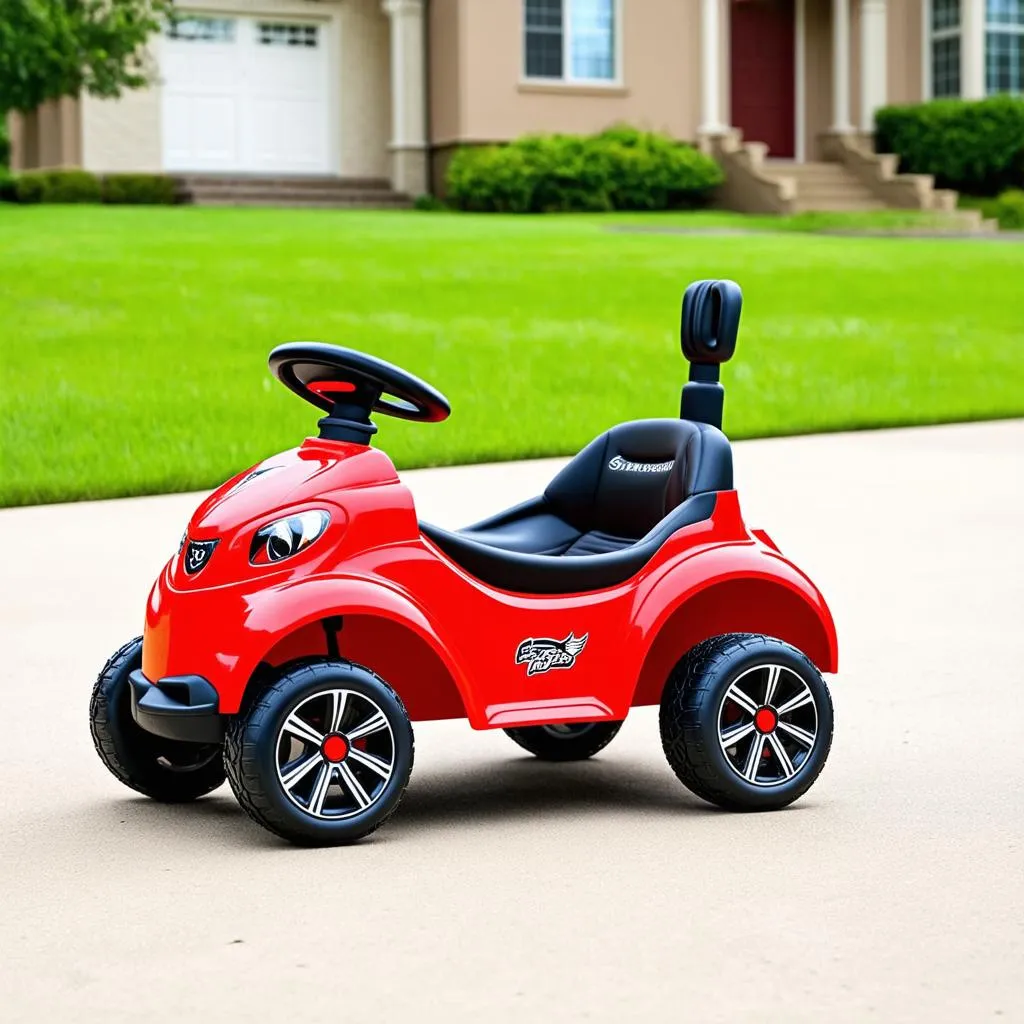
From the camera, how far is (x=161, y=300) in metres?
16.9

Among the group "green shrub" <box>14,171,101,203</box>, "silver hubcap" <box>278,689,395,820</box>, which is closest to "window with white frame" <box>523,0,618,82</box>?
"green shrub" <box>14,171,101,203</box>

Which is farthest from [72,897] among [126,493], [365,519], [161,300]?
[161,300]

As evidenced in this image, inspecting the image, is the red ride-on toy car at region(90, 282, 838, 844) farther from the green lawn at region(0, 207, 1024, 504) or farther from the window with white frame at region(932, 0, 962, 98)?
the window with white frame at region(932, 0, 962, 98)

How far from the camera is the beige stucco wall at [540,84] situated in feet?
103

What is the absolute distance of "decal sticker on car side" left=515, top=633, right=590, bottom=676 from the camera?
4.98 meters

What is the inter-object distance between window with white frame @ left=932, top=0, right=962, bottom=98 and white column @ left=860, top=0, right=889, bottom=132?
3.51ft

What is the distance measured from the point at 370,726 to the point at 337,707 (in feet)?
0.30

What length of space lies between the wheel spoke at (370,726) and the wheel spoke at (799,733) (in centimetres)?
104

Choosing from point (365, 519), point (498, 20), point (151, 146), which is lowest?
point (365, 519)

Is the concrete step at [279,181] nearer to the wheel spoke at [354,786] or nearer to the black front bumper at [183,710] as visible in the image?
the black front bumper at [183,710]

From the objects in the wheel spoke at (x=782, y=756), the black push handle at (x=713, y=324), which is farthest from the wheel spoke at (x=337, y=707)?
the black push handle at (x=713, y=324)

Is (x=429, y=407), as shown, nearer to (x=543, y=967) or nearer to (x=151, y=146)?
(x=543, y=967)

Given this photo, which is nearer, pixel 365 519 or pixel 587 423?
pixel 365 519

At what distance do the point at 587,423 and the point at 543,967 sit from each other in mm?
10037
